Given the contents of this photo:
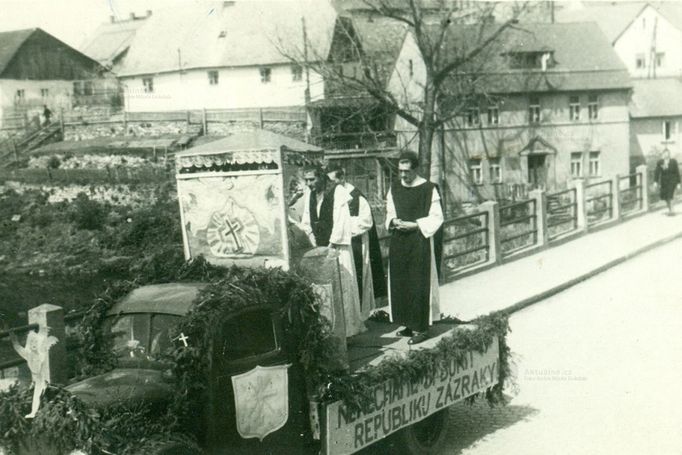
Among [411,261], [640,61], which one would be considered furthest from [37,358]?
[640,61]

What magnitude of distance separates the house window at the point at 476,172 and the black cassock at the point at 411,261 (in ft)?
133

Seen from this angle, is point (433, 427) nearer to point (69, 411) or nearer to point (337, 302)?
point (337, 302)

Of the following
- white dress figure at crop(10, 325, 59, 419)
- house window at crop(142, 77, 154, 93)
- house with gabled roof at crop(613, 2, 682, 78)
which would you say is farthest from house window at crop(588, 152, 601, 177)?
white dress figure at crop(10, 325, 59, 419)

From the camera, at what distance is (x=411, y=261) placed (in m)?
7.80

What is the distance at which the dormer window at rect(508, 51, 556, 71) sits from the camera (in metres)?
48.4

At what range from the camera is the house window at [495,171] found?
4853cm

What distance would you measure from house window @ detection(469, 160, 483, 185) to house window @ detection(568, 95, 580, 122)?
7.15 m

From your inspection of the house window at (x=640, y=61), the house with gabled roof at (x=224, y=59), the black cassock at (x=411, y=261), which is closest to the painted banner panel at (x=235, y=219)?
the black cassock at (x=411, y=261)

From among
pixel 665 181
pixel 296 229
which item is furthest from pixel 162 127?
pixel 296 229

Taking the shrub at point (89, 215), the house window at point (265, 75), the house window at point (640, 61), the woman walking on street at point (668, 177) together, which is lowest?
the shrub at point (89, 215)

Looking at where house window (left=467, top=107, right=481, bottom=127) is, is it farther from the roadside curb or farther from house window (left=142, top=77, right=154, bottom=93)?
the roadside curb

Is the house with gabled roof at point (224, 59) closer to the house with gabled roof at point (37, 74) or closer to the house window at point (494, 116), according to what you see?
the house with gabled roof at point (37, 74)

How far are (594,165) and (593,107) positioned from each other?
→ 3.64 metres

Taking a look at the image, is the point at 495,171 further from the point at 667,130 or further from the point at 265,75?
the point at 667,130
